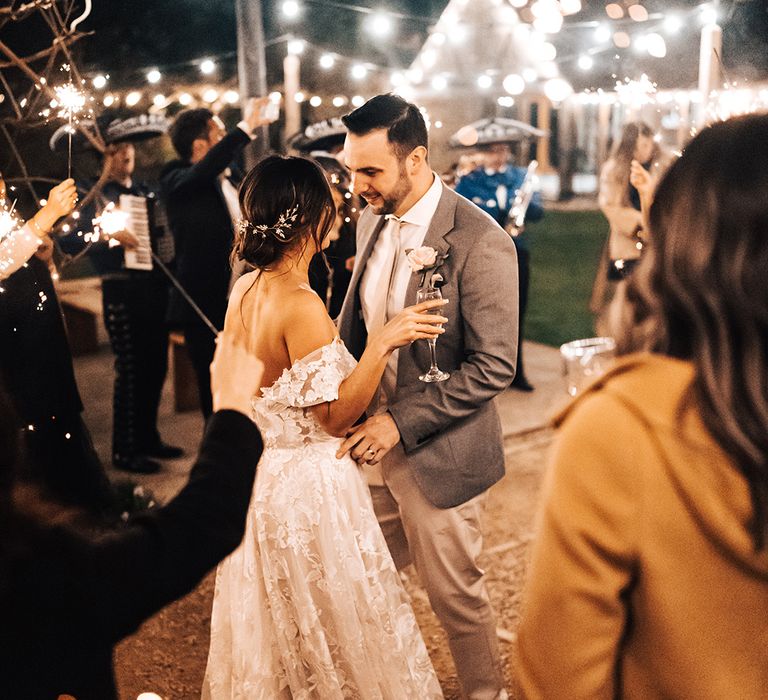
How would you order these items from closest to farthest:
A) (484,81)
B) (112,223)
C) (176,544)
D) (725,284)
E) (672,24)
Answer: (725,284)
(176,544)
(112,223)
(672,24)
(484,81)

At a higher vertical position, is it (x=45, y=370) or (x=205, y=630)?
(x=45, y=370)

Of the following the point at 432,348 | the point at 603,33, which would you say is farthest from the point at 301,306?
the point at 603,33

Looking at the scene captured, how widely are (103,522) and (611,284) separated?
4187mm

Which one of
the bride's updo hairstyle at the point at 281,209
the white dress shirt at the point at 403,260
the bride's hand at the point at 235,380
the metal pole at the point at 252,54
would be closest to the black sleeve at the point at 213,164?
the metal pole at the point at 252,54

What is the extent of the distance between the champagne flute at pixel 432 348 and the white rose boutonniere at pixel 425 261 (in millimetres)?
42

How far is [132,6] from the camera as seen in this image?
482 inches

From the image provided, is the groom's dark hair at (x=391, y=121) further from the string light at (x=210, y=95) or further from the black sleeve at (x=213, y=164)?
the string light at (x=210, y=95)

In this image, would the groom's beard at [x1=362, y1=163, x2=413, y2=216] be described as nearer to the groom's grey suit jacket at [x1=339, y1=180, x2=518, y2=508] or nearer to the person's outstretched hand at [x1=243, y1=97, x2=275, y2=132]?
the groom's grey suit jacket at [x1=339, y1=180, x2=518, y2=508]

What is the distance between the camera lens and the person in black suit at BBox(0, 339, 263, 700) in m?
1.17

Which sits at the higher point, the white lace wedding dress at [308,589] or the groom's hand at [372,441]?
the groom's hand at [372,441]

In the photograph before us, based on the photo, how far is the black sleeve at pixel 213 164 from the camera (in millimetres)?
4844

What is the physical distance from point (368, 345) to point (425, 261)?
0.33 metres

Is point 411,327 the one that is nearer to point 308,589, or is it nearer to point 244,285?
point 244,285

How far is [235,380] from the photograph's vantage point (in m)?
1.55
